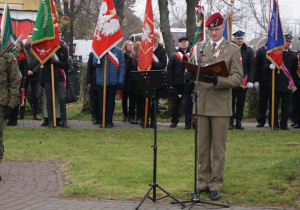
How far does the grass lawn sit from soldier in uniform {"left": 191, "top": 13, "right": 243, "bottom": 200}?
39 cm

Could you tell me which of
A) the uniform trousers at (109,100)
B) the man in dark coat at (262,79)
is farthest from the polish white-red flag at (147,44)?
the man in dark coat at (262,79)

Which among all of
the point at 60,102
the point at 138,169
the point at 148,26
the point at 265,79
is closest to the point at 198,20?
the point at 148,26

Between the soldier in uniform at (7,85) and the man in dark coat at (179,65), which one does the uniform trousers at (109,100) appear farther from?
the soldier in uniform at (7,85)

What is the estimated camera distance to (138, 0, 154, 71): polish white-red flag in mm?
15008

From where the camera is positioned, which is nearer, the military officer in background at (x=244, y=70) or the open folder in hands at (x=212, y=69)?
the open folder in hands at (x=212, y=69)

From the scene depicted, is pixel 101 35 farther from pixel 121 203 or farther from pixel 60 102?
pixel 121 203

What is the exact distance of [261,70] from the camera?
1548 cm

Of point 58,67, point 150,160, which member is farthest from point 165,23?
point 150,160

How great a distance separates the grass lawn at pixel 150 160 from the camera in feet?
26.3

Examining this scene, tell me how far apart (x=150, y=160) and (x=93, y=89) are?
A: 578 centimetres

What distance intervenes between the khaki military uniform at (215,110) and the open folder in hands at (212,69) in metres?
0.20

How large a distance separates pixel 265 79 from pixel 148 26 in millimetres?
3322

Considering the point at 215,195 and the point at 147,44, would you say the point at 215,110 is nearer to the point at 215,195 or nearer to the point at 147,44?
the point at 215,195

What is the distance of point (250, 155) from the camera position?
10.9 meters
